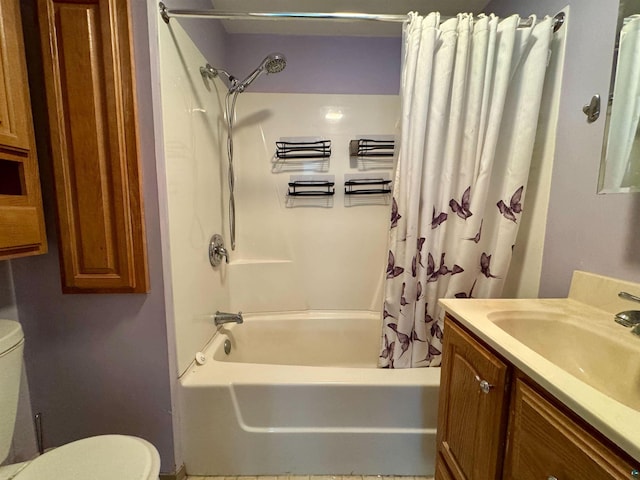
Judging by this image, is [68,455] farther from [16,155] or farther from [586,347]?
[586,347]

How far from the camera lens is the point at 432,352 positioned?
1443 mm

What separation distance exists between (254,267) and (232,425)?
1.03 m

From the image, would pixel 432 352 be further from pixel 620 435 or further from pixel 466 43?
pixel 466 43

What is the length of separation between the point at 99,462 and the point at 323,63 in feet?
7.63

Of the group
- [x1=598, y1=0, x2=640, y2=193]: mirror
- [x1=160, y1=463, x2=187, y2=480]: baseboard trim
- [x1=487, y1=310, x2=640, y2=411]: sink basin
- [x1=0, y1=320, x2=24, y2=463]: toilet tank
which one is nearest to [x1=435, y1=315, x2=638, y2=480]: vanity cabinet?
[x1=487, y1=310, x2=640, y2=411]: sink basin

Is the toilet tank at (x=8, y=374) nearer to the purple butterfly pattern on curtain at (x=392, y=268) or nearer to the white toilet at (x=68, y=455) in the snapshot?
the white toilet at (x=68, y=455)

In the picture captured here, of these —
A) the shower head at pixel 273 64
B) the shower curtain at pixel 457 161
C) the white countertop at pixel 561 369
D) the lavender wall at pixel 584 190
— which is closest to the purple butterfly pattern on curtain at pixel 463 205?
the shower curtain at pixel 457 161

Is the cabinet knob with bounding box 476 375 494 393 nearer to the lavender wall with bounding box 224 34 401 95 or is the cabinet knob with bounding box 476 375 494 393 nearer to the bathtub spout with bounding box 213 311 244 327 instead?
the bathtub spout with bounding box 213 311 244 327

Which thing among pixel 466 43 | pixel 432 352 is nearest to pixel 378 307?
pixel 432 352

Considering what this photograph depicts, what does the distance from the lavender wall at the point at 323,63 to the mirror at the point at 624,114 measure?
1299 millimetres

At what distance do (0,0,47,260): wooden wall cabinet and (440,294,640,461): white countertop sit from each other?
1.41 meters

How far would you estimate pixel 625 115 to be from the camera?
0.91 metres

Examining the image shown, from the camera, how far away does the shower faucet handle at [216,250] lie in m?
1.75

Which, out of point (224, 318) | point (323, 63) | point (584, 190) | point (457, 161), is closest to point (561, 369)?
point (584, 190)
